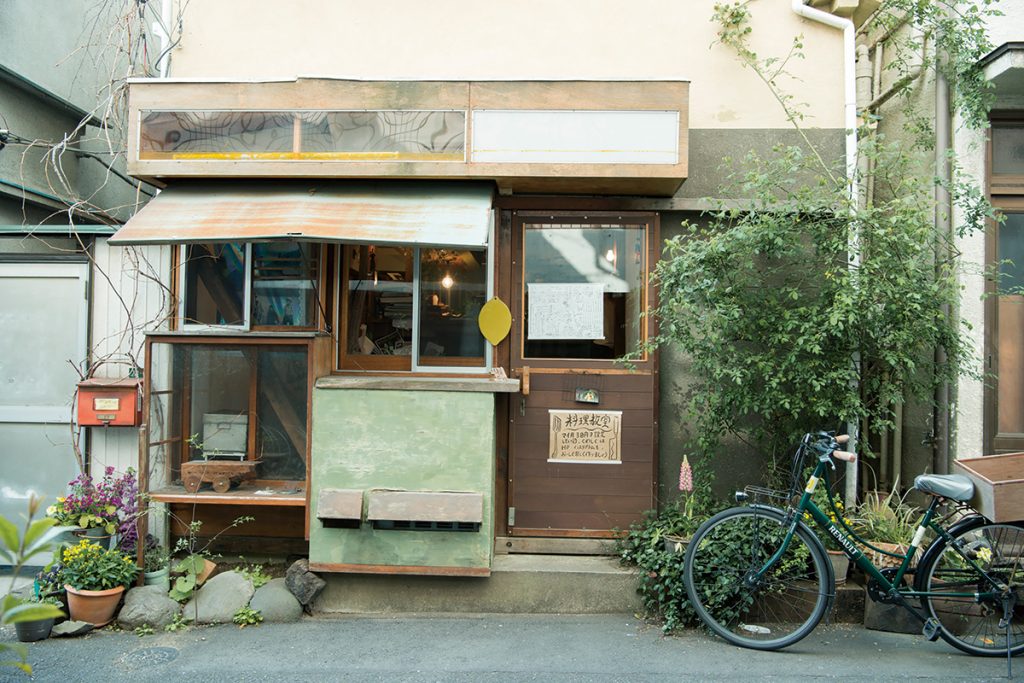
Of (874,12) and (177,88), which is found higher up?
(874,12)

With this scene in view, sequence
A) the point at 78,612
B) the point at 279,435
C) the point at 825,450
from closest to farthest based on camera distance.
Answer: the point at 825,450 → the point at 78,612 → the point at 279,435

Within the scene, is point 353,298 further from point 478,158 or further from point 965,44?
point 965,44

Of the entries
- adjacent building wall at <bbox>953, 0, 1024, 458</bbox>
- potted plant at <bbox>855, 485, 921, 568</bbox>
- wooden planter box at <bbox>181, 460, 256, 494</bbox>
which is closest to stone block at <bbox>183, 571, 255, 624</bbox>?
wooden planter box at <bbox>181, 460, 256, 494</bbox>

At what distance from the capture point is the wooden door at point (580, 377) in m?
5.78

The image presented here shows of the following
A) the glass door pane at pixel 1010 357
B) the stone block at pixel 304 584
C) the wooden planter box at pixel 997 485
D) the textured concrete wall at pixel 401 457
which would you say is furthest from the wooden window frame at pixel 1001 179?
the stone block at pixel 304 584

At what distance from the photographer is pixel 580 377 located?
5809 mm

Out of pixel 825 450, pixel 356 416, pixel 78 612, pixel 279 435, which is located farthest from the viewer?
pixel 279 435

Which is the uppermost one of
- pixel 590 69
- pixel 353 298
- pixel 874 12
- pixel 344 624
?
pixel 874 12

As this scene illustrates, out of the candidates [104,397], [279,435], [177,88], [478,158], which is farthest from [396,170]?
[104,397]

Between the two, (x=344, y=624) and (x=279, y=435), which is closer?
Answer: (x=344, y=624)

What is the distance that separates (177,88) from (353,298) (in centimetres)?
209

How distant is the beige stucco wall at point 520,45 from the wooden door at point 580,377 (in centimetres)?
130

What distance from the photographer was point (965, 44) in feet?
18.4

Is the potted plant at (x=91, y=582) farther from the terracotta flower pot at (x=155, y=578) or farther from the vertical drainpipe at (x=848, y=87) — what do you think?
the vertical drainpipe at (x=848, y=87)
